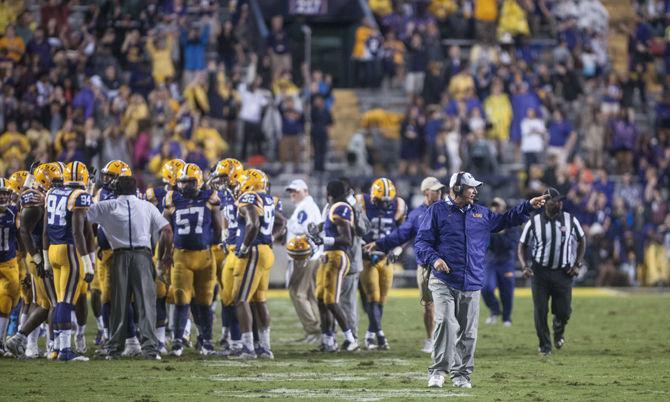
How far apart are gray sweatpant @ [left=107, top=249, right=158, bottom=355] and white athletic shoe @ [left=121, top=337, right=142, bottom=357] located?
0.18 metres

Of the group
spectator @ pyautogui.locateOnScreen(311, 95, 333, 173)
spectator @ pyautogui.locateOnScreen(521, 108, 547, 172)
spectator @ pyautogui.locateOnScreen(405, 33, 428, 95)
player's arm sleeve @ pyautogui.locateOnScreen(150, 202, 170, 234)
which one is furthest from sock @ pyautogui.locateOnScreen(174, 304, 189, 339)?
spectator @ pyautogui.locateOnScreen(405, 33, 428, 95)

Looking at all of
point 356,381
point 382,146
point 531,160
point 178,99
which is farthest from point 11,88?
point 356,381

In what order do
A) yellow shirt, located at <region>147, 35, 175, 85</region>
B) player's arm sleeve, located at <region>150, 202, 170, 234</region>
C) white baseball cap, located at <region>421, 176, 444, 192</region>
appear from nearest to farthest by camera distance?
player's arm sleeve, located at <region>150, 202, 170, 234</region>
white baseball cap, located at <region>421, 176, 444, 192</region>
yellow shirt, located at <region>147, 35, 175, 85</region>

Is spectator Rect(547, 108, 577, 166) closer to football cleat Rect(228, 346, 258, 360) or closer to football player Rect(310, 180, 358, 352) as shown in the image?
football player Rect(310, 180, 358, 352)

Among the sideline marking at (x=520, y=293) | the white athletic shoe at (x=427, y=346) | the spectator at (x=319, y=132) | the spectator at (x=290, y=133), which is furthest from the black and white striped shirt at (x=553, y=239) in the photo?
the spectator at (x=290, y=133)

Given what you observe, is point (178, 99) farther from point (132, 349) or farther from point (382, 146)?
point (132, 349)

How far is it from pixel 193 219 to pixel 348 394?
12.0 ft

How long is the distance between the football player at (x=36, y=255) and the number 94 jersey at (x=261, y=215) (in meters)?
1.83

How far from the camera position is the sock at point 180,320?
46.9 feet

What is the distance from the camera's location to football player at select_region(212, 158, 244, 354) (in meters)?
14.1

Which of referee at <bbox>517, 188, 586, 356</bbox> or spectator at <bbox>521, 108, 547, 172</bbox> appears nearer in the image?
referee at <bbox>517, 188, 586, 356</bbox>

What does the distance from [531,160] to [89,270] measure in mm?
14883

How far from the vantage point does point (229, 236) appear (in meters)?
14.4

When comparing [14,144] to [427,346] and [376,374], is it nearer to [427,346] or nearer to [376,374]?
[427,346]
